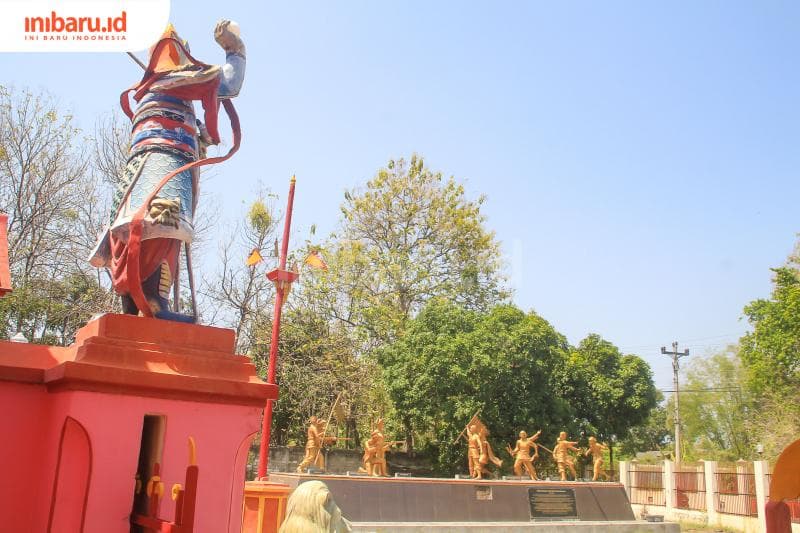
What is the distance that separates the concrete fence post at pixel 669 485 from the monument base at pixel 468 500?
402 cm

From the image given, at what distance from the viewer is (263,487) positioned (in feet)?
21.8

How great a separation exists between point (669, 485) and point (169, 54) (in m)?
19.7

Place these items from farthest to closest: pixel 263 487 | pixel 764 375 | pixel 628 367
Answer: pixel 628 367 < pixel 764 375 < pixel 263 487

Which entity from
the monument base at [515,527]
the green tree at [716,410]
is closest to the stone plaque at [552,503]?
the monument base at [515,527]

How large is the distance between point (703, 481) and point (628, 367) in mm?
7992

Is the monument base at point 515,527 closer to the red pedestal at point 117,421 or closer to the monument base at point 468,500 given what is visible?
the monument base at point 468,500

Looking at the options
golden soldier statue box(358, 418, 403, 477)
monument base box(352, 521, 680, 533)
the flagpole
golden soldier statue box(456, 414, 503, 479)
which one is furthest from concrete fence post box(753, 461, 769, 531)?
the flagpole

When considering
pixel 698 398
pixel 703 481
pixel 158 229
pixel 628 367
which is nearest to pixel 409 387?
pixel 703 481

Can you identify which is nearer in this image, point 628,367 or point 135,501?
point 135,501

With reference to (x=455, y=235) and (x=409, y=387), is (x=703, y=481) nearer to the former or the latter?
(x=409, y=387)

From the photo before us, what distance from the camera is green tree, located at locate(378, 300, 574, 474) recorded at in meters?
20.5

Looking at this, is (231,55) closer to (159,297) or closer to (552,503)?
(159,297)

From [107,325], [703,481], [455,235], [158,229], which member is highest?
[455,235]

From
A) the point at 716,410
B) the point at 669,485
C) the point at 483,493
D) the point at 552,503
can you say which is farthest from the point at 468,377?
the point at 716,410
